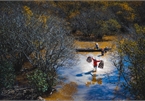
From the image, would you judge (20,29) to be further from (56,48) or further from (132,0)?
(132,0)

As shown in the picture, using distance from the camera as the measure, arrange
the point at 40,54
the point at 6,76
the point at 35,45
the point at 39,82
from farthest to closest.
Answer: the point at 35,45
the point at 40,54
the point at 6,76
the point at 39,82

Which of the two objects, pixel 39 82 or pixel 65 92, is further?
pixel 65 92

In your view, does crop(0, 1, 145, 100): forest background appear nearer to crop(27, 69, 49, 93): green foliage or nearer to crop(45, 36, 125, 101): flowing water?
crop(27, 69, 49, 93): green foliage

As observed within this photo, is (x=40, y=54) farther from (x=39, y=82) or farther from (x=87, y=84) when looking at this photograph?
(x=87, y=84)

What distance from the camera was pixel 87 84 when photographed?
51.5 ft

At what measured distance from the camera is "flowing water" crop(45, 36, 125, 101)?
13.9m

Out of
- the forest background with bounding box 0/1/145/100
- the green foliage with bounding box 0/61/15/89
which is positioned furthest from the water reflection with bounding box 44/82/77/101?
the green foliage with bounding box 0/61/15/89

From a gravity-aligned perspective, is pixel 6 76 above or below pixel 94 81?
above

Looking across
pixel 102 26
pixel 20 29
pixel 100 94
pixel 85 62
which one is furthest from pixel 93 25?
pixel 100 94

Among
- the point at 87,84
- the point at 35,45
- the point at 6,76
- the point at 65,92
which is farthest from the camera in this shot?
the point at 87,84

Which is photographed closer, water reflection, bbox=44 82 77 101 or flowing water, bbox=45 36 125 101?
water reflection, bbox=44 82 77 101

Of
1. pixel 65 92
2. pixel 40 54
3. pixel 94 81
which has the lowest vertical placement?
pixel 65 92

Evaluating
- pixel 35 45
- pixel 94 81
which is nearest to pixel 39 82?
pixel 35 45

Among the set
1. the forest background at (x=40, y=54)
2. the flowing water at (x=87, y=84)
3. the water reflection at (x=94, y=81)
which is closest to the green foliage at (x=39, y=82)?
the forest background at (x=40, y=54)
